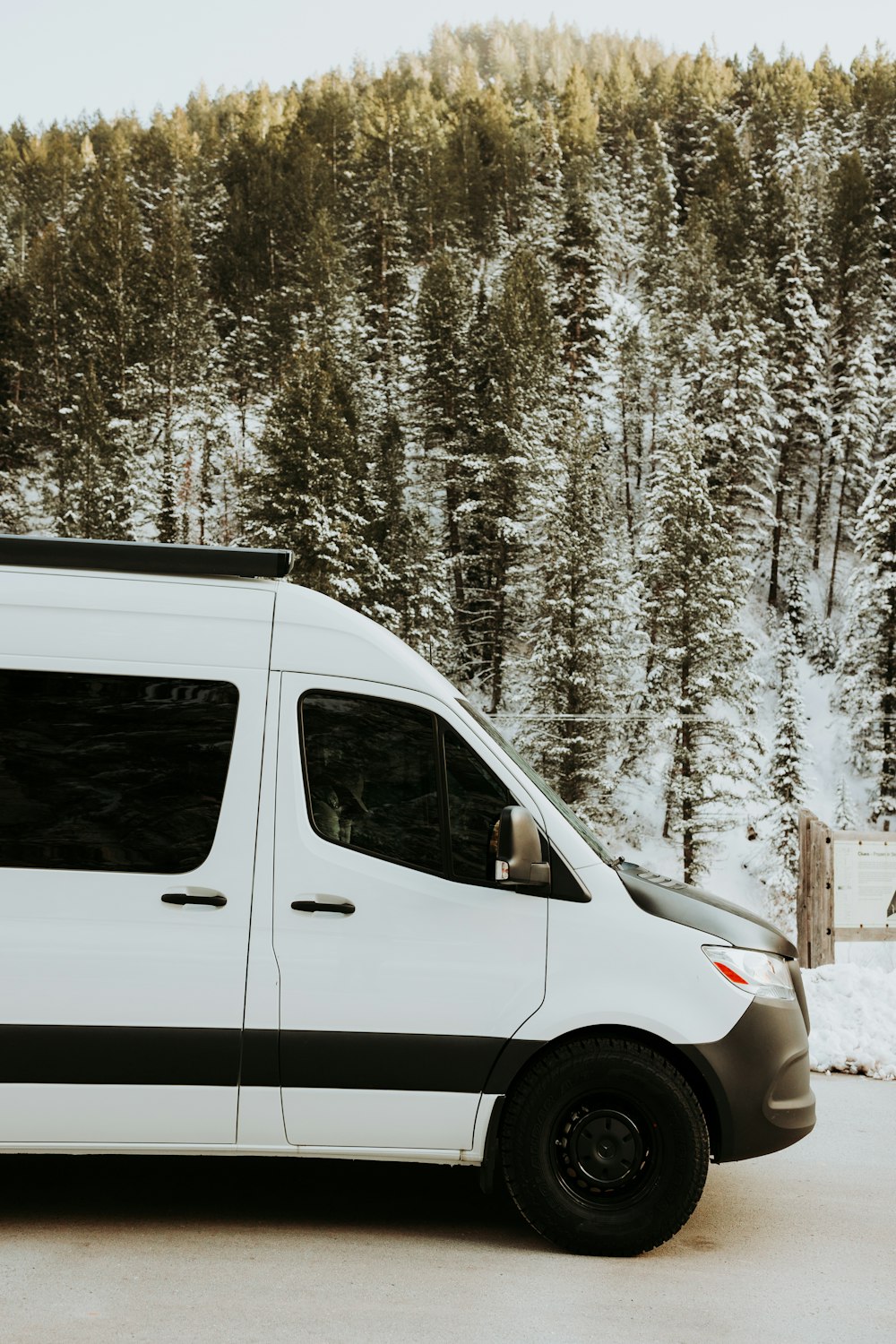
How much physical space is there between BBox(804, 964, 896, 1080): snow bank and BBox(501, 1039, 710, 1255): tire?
2.89 metres

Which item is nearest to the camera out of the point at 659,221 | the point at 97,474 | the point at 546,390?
the point at 97,474

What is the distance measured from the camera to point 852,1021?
7.82 m

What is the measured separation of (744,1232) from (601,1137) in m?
0.92

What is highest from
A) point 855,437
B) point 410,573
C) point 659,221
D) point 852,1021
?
point 659,221

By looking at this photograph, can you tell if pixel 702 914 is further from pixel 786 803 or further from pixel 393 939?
pixel 786 803

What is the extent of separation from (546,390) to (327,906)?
53726mm

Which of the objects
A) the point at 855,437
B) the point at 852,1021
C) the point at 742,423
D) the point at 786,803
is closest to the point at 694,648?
the point at 786,803

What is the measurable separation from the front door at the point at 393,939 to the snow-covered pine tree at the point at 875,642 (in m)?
38.1

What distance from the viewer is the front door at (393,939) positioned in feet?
15.1

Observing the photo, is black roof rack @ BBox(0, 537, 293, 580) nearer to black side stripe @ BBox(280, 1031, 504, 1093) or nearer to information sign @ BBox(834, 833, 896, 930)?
black side stripe @ BBox(280, 1031, 504, 1093)

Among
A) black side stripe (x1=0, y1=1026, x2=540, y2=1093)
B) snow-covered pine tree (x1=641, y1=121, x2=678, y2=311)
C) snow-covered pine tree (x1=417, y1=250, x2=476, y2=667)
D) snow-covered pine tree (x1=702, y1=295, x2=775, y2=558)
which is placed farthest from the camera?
snow-covered pine tree (x1=641, y1=121, x2=678, y2=311)

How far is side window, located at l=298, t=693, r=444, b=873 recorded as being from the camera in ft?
15.5

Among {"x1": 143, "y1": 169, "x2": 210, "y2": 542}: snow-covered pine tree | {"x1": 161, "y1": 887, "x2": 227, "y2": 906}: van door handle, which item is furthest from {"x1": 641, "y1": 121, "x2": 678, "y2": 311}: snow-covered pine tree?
{"x1": 161, "y1": 887, "x2": 227, "y2": 906}: van door handle

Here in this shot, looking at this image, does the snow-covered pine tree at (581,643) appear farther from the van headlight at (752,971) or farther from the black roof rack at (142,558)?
the black roof rack at (142,558)
